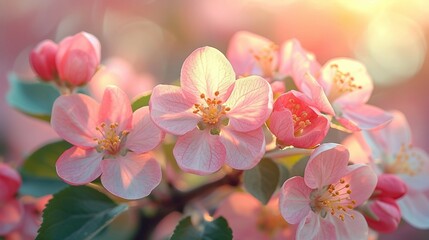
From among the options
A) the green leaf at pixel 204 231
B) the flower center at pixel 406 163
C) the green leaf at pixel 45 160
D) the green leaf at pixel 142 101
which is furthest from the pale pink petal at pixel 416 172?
the green leaf at pixel 45 160

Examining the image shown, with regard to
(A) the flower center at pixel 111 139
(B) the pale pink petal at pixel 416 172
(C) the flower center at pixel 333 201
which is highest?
(A) the flower center at pixel 111 139

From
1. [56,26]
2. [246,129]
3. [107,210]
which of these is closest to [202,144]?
[246,129]

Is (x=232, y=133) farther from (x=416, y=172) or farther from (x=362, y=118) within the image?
(x=416, y=172)

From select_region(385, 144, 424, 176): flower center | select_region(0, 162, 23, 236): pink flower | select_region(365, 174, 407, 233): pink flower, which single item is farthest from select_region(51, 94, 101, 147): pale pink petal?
select_region(385, 144, 424, 176): flower center

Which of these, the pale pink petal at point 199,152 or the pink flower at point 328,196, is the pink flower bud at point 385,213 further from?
the pale pink petal at point 199,152

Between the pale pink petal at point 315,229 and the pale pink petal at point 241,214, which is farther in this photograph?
the pale pink petal at point 241,214

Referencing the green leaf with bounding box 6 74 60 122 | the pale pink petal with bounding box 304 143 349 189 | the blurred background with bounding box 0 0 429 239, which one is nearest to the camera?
the pale pink petal with bounding box 304 143 349 189

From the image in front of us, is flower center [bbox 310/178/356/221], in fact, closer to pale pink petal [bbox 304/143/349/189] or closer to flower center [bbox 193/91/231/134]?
pale pink petal [bbox 304/143/349/189]
